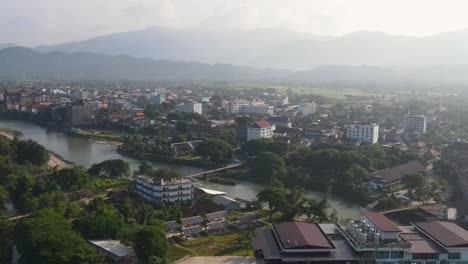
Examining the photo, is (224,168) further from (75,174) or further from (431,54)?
(431,54)

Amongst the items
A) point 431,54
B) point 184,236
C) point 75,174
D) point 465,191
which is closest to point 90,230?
point 184,236

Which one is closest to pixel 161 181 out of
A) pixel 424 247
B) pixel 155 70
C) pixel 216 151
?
pixel 216 151

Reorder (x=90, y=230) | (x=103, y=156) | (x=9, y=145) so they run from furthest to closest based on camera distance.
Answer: (x=103, y=156)
(x=9, y=145)
(x=90, y=230)

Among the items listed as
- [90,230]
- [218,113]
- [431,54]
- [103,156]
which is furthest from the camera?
[431,54]

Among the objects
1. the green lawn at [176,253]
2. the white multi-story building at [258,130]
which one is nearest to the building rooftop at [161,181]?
the green lawn at [176,253]

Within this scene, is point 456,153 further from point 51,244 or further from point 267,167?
point 51,244

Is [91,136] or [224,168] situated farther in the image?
[91,136]

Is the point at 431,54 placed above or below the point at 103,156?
above
